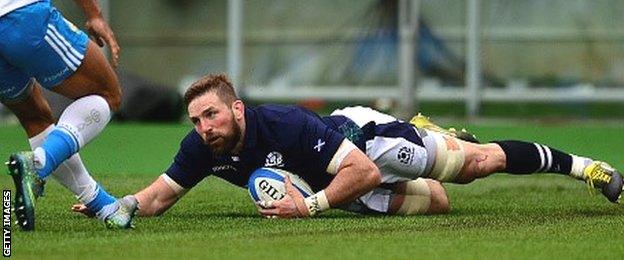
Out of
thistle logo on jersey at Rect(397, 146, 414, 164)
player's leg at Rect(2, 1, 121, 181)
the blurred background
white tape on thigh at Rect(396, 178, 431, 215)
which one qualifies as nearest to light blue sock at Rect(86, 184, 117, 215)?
player's leg at Rect(2, 1, 121, 181)

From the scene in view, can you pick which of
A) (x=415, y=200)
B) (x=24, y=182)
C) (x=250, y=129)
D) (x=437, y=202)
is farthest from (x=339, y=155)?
(x=24, y=182)

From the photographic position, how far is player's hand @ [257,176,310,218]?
9.05 meters

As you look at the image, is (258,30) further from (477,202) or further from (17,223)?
(17,223)

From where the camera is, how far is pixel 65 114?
28.1 feet

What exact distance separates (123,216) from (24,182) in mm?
815

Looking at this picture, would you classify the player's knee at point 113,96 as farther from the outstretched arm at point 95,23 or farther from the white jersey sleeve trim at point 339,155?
the white jersey sleeve trim at point 339,155

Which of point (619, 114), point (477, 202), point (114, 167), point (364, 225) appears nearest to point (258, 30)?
point (619, 114)

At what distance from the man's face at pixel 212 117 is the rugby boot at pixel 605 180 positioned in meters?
2.23

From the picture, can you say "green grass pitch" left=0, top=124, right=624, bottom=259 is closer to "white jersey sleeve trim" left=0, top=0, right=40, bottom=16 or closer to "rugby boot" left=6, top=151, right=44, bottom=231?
"rugby boot" left=6, top=151, right=44, bottom=231

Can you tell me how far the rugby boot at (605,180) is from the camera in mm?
9977

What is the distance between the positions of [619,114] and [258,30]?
19.9ft

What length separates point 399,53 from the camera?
90.6ft

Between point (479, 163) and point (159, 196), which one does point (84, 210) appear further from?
point (479, 163)

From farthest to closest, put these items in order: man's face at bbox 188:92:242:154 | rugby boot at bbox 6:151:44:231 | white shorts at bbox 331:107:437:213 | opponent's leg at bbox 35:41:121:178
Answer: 1. white shorts at bbox 331:107:437:213
2. man's face at bbox 188:92:242:154
3. opponent's leg at bbox 35:41:121:178
4. rugby boot at bbox 6:151:44:231
